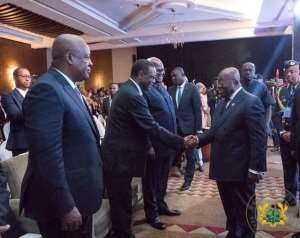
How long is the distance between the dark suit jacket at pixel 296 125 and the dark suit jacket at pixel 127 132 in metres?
1.05

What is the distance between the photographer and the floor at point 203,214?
9.83 ft

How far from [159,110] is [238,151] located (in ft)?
3.02

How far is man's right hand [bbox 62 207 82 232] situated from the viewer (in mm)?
1469

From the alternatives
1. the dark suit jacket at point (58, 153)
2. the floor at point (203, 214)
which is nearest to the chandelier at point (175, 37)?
the floor at point (203, 214)

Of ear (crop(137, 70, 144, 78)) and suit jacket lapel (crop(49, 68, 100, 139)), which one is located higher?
ear (crop(137, 70, 144, 78))

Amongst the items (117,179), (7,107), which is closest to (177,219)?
(117,179)

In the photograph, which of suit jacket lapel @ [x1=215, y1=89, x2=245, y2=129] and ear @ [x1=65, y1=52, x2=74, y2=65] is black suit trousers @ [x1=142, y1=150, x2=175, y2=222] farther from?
ear @ [x1=65, y1=52, x2=74, y2=65]

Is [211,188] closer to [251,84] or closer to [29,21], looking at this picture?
[251,84]

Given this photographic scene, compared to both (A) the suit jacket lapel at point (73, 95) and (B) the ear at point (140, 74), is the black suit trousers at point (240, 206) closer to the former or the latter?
(B) the ear at point (140, 74)

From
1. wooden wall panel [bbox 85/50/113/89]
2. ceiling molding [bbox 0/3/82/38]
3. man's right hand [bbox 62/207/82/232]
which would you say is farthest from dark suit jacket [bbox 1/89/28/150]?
wooden wall panel [bbox 85/50/113/89]

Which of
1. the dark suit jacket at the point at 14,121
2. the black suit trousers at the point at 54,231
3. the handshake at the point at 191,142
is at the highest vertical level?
the dark suit jacket at the point at 14,121

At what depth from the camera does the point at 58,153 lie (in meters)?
1.45

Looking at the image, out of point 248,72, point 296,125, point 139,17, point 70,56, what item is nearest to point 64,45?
point 70,56

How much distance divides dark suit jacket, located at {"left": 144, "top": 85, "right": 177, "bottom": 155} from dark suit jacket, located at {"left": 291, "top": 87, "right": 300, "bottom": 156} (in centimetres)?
103
